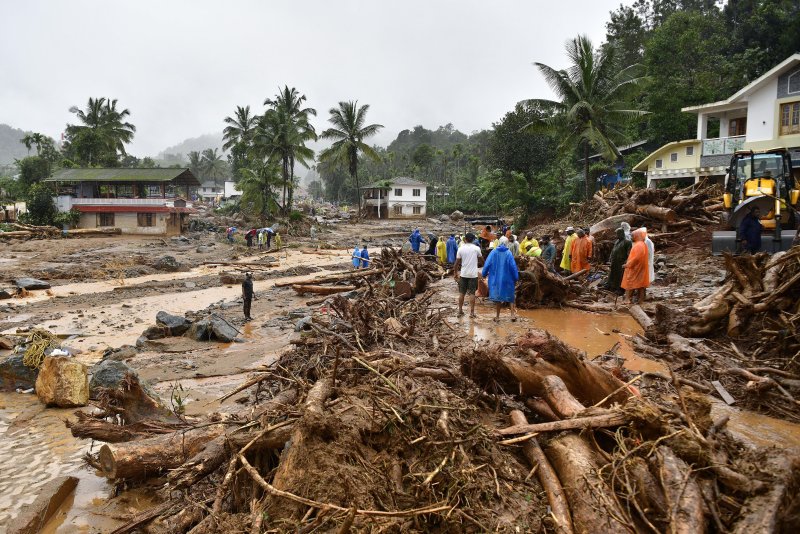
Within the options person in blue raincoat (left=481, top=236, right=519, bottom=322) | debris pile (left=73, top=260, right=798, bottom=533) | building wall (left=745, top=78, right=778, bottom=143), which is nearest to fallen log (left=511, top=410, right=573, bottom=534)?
debris pile (left=73, top=260, right=798, bottom=533)

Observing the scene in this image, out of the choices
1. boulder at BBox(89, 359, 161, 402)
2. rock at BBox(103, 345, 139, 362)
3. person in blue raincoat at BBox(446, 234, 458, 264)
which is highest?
person in blue raincoat at BBox(446, 234, 458, 264)

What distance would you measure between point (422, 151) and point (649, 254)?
61655 mm

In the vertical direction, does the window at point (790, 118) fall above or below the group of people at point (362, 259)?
above

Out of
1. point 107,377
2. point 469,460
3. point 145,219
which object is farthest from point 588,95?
point 145,219

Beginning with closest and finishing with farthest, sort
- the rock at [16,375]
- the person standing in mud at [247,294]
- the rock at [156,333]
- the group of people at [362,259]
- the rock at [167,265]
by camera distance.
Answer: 1. the rock at [16,375]
2. the rock at [156,333]
3. the person standing in mud at [247,294]
4. the group of people at [362,259]
5. the rock at [167,265]

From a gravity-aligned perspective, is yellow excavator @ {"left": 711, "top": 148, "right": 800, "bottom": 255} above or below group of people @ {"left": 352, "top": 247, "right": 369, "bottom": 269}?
above

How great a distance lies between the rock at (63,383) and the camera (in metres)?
7.26

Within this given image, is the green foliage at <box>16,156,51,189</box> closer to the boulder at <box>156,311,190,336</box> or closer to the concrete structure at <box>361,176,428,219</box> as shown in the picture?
the concrete structure at <box>361,176,428,219</box>

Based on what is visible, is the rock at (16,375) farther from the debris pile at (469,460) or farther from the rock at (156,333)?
the debris pile at (469,460)

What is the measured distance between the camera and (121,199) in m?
38.0

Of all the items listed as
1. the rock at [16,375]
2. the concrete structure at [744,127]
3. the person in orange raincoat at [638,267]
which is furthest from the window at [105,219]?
the person in orange raincoat at [638,267]

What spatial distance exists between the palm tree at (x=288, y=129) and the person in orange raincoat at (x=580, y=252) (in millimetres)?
31876

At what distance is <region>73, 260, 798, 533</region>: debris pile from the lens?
290 cm

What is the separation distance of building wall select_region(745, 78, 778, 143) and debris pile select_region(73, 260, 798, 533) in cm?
2573
